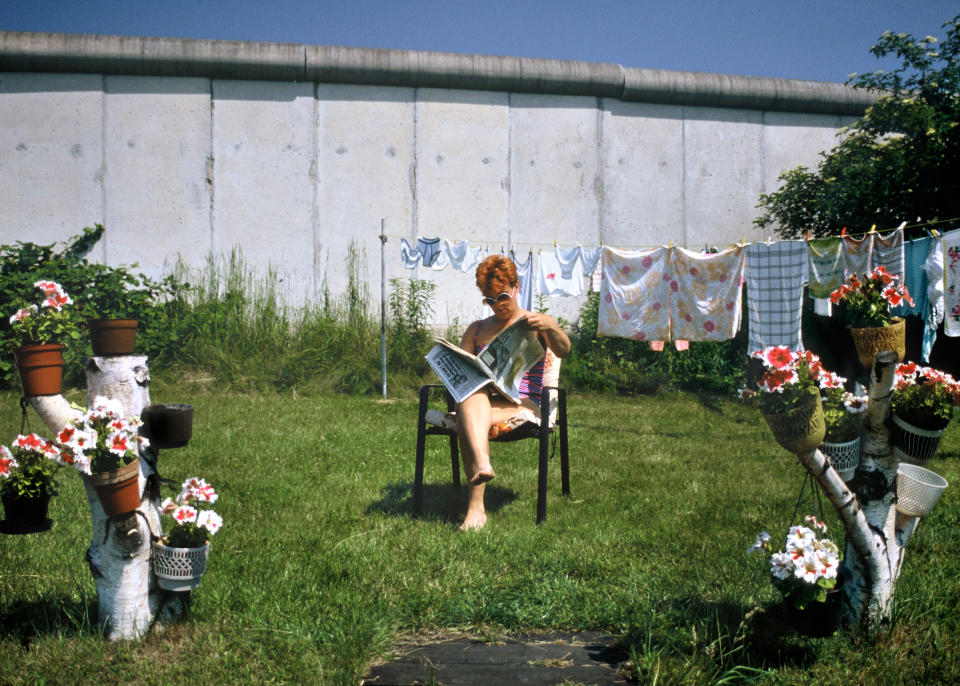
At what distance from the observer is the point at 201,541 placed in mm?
2156

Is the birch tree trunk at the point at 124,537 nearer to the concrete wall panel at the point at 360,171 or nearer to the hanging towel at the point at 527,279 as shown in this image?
the hanging towel at the point at 527,279

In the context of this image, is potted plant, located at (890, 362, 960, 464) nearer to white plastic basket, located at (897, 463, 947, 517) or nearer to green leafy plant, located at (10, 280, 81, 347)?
white plastic basket, located at (897, 463, 947, 517)

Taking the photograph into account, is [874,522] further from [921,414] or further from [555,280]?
[555,280]

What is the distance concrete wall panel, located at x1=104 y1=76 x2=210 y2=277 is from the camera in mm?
8086

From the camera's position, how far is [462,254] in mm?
7484

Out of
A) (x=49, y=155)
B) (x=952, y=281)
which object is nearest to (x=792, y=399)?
(x=952, y=281)

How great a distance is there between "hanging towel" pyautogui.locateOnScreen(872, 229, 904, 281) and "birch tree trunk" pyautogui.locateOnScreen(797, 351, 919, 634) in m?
4.73

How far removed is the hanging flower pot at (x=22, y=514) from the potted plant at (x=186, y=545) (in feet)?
1.19

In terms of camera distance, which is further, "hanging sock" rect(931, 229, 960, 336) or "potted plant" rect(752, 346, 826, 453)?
"hanging sock" rect(931, 229, 960, 336)

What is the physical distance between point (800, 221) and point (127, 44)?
8000mm

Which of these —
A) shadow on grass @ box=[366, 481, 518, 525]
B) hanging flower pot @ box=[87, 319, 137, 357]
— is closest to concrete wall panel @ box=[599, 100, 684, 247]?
shadow on grass @ box=[366, 481, 518, 525]

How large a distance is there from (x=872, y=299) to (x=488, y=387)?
1.96 metres

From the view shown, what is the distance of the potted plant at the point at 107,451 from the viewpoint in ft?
6.32

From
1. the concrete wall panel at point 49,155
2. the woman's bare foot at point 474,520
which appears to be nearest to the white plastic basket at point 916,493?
the woman's bare foot at point 474,520
